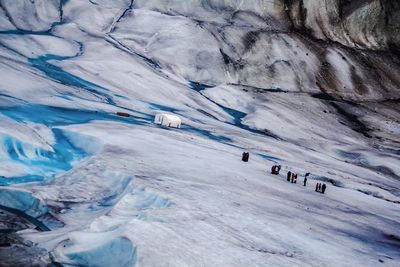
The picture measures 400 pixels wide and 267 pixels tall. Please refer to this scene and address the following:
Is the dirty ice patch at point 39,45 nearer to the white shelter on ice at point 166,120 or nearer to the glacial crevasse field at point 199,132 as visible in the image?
the glacial crevasse field at point 199,132

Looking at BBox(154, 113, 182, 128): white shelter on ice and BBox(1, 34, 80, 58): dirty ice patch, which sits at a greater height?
BBox(1, 34, 80, 58): dirty ice patch

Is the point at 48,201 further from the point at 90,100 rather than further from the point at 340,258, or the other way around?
the point at 90,100

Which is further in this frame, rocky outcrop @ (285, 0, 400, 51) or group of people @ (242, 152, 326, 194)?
rocky outcrop @ (285, 0, 400, 51)

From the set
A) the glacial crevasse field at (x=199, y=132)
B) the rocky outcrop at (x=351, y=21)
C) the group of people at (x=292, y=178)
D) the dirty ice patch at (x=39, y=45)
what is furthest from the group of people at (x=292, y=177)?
the rocky outcrop at (x=351, y=21)

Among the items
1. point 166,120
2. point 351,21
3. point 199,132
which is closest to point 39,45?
point 166,120

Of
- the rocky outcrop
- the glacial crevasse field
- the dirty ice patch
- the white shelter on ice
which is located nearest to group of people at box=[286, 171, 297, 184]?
the glacial crevasse field

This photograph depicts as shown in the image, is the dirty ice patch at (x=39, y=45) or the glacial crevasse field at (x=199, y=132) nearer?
the glacial crevasse field at (x=199, y=132)

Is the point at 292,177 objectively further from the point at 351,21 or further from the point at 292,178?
the point at 351,21

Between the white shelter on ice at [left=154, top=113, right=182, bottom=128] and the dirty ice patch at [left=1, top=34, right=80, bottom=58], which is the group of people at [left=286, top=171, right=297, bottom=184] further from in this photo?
the dirty ice patch at [left=1, top=34, right=80, bottom=58]

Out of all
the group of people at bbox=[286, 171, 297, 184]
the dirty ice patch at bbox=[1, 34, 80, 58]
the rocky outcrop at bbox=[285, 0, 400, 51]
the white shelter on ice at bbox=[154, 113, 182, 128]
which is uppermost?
the rocky outcrop at bbox=[285, 0, 400, 51]
